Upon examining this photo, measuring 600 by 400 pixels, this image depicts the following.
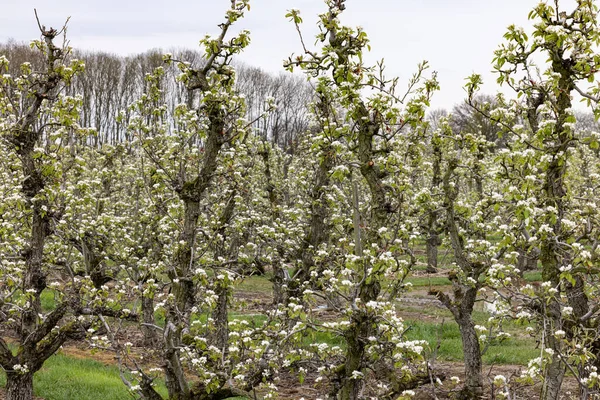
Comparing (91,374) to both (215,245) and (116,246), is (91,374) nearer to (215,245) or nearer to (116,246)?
(116,246)

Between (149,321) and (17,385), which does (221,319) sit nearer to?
(149,321)

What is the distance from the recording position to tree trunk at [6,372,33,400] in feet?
29.6

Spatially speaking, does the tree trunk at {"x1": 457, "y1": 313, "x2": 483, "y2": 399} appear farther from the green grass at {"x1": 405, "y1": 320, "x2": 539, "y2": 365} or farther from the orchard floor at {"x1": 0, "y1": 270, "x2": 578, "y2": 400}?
the green grass at {"x1": 405, "y1": 320, "x2": 539, "y2": 365}

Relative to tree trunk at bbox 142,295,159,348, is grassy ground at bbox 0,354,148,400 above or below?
below

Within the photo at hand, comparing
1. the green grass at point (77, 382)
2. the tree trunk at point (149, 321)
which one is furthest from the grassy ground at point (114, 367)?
the tree trunk at point (149, 321)

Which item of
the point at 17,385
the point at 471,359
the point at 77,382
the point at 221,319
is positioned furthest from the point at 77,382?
the point at 471,359

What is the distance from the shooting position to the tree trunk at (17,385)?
903 centimetres

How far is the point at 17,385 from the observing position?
9.09 meters

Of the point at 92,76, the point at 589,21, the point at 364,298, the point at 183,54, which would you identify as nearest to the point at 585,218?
the point at 589,21

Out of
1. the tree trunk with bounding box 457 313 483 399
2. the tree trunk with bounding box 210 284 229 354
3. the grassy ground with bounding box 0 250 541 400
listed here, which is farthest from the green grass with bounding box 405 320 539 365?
the tree trunk with bounding box 210 284 229 354

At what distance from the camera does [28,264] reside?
9195 millimetres

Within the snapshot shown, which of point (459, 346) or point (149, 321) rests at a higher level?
point (149, 321)

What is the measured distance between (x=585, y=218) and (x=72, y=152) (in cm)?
840

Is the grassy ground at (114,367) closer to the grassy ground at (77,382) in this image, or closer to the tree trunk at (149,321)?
the grassy ground at (77,382)
